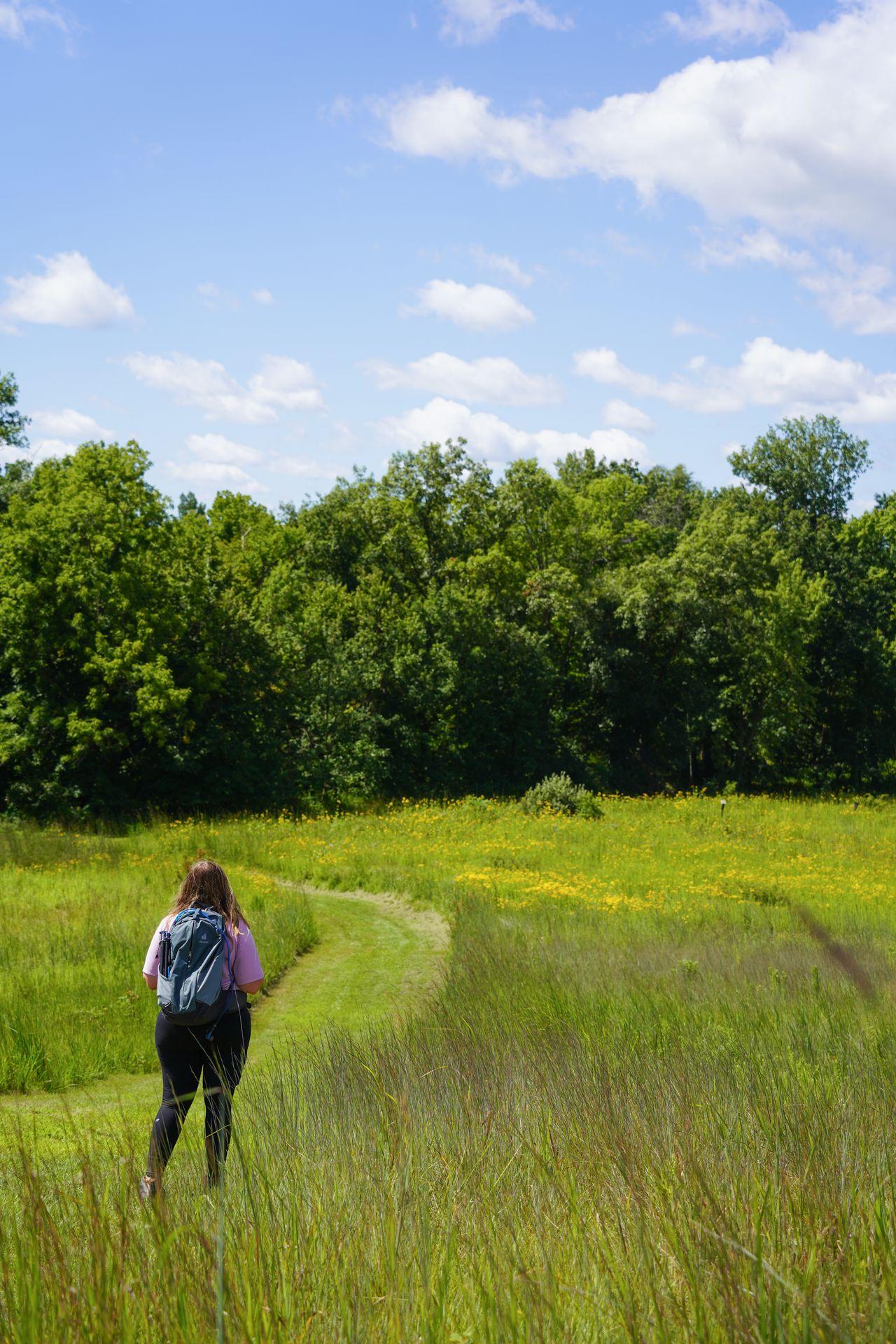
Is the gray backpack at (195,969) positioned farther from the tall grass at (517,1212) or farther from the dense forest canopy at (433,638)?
the dense forest canopy at (433,638)

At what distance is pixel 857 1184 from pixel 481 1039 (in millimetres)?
3476

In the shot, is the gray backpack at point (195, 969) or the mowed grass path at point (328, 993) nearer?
the gray backpack at point (195, 969)

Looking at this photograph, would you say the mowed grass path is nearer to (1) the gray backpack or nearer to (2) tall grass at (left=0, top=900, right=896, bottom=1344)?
(1) the gray backpack

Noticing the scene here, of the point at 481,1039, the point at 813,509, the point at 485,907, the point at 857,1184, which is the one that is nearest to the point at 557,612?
the point at 813,509

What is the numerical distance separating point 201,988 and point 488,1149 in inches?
92.1

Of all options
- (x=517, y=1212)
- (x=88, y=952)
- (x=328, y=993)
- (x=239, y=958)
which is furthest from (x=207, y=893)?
(x=88, y=952)

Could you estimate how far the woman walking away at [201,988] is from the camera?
16.9 ft

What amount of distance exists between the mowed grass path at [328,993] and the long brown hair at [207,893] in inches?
40.9

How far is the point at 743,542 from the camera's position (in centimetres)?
3656

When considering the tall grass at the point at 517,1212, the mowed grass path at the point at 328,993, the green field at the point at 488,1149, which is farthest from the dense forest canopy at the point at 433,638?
the tall grass at the point at 517,1212

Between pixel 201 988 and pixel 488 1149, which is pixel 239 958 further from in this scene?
pixel 488 1149

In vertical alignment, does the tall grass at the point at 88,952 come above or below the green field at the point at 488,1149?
below

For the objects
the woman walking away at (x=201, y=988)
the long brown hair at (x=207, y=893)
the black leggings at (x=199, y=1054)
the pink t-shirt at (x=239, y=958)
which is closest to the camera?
the woman walking away at (x=201, y=988)

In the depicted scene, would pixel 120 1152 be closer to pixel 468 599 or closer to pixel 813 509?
pixel 468 599
